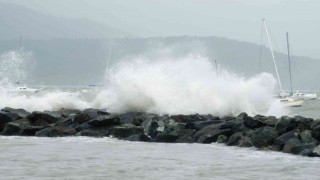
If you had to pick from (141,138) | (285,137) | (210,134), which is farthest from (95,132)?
(285,137)

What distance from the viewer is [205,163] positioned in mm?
14648

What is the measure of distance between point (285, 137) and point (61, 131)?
7.40 meters

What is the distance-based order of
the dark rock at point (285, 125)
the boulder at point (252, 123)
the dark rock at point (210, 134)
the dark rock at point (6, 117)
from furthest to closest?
the dark rock at point (6, 117)
the boulder at point (252, 123)
the dark rock at point (210, 134)
the dark rock at point (285, 125)

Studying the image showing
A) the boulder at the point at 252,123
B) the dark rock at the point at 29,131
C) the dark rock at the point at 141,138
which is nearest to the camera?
the dark rock at the point at 141,138

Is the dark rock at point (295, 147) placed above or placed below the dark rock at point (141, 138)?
below

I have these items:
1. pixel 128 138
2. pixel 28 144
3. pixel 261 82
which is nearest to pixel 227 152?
pixel 128 138

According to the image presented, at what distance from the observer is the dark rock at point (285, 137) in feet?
56.5

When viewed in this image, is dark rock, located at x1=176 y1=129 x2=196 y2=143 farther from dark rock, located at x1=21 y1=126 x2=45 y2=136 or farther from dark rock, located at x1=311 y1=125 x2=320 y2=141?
dark rock, located at x1=21 y1=126 x2=45 y2=136

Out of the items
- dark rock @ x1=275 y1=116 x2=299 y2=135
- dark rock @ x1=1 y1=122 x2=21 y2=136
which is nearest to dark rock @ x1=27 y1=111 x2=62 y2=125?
dark rock @ x1=1 y1=122 x2=21 y2=136

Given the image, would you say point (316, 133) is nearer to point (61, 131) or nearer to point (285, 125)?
point (285, 125)

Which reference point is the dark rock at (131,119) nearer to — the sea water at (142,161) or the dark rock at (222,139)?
the sea water at (142,161)

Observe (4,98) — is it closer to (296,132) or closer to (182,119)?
(182,119)

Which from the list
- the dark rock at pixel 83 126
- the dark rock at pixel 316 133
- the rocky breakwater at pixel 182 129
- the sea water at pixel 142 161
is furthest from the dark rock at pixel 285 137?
the dark rock at pixel 83 126

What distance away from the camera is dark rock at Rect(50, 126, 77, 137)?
20812 millimetres
